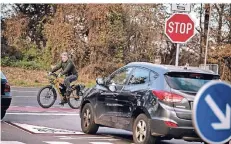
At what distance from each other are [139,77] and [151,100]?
2.31 feet

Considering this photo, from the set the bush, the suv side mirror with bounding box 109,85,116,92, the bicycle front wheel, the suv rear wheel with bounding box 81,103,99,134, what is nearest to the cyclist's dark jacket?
the bicycle front wheel

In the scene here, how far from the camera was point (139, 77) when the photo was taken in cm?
741

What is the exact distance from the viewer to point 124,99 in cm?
743

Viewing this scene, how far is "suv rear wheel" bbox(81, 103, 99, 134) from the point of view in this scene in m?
8.33

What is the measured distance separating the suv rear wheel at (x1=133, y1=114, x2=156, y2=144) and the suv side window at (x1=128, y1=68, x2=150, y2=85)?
Result: 1.81 ft

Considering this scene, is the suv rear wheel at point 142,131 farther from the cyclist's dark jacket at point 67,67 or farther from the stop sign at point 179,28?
the cyclist's dark jacket at point 67,67

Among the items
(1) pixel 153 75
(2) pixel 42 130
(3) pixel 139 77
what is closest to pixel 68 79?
(2) pixel 42 130

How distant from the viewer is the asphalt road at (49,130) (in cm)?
734

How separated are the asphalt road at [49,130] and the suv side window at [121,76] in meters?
0.90

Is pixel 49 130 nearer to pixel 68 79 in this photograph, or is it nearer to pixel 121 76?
pixel 121 76

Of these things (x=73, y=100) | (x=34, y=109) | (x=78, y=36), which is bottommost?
(x=34, y=109)

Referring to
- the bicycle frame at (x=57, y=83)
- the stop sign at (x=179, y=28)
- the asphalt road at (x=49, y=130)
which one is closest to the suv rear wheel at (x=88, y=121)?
the asphalt road at (x=49, y=130)

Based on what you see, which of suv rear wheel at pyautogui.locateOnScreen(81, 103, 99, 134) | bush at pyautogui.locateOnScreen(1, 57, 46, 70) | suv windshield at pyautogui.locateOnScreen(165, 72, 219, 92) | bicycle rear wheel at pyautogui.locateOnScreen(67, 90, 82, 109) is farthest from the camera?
bush at pyautogui.locateOnScreen(1, 57, 46, 70)

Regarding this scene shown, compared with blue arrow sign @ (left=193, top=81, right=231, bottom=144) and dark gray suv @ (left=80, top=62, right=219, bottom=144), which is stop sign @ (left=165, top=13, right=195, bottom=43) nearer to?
dark gray suv @ (left=80, top=62, right=219, bottom=144)
